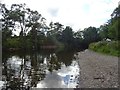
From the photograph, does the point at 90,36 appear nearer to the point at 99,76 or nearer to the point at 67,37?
the point at 67,37

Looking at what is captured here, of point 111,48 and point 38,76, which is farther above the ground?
point 111,48

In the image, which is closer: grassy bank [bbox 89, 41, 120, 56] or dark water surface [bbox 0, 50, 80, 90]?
dark water surface [bbox 0, 50, 80, 90]

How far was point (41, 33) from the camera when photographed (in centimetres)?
9106

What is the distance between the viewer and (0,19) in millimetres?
66438

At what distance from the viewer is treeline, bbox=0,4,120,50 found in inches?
2675

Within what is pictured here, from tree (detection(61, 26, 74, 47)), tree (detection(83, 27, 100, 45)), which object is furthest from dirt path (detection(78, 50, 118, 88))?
tree (detection(83, 27, 100, 45))

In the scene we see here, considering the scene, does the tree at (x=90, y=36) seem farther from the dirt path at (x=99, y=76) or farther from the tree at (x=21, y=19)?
the dirt path at (x=99, y=76)

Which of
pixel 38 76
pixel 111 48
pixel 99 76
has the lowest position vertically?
pixel 99 76

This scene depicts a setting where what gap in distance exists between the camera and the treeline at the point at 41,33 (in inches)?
2675

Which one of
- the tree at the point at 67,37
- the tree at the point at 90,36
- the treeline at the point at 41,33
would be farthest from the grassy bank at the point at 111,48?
the tree at the point at 90,36

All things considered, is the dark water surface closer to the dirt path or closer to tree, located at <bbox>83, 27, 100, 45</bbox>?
the dirt path

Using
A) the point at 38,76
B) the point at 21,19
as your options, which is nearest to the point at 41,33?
the point at 21,19

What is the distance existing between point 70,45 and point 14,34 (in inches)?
1434

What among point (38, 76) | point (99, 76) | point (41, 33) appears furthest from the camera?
point (41, 33)
